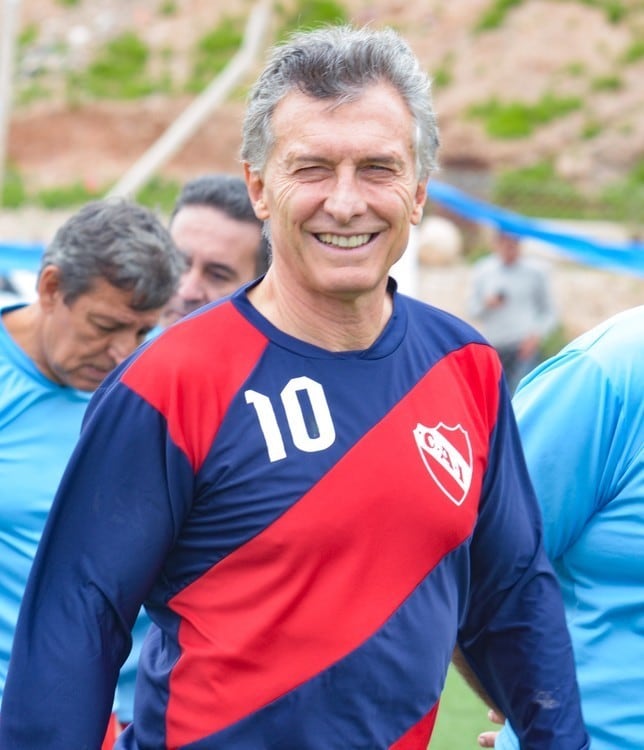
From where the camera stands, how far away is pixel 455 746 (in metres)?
5.91

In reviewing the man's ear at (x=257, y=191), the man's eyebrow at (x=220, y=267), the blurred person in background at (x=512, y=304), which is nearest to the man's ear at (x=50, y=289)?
the man's eyebrow at (x=220, y=267)

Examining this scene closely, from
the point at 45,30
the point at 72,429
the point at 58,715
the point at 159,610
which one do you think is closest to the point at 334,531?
the point at 159,610

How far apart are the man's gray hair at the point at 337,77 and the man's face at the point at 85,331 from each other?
130cm

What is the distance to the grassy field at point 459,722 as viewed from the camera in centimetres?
596

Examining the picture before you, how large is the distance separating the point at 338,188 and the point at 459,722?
4357 millimetres

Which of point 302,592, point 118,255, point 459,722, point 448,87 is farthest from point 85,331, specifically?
point 448,87

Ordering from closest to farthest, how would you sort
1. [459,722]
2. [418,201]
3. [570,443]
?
[418,201] → [570,443] → [459,722]

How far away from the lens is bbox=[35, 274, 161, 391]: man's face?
3633mm

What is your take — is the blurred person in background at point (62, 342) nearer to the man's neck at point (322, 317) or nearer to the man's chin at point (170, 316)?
the man's chin at point (170, 316)

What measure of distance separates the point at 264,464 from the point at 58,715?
50 cm

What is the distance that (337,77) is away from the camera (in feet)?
7.67

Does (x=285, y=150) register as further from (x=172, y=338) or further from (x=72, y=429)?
(x=72, y=429)

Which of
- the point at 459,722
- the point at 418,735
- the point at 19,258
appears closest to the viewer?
the point at 418,735

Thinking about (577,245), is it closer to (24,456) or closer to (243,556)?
(24,456)
